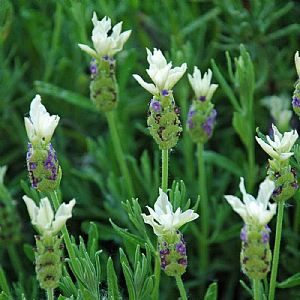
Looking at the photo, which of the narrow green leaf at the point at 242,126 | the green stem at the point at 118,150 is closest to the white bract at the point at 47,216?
the green stem at the point at 118,150

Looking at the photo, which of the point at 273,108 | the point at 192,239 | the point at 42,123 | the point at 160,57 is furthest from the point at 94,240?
the point at 273,108

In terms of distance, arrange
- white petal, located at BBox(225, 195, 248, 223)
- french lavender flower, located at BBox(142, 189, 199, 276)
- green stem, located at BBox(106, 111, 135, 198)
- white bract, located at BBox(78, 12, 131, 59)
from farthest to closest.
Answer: green stem, located at BBox(106, 111, 135, 198), white bract, located at BBox(78, 12, 131, 59), french lavender flower, located at BBox(142, 189, 199, 276), white petal, located at BBox(225, 195, 248, 223)

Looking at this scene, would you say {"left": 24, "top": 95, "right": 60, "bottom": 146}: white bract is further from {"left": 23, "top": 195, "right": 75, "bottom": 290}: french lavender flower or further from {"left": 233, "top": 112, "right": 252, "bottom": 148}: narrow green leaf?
{"left": 233, "top": 112, "right": 252, "bottom": 148}: narrow green leaf

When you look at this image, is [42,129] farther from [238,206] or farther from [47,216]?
[238,206]

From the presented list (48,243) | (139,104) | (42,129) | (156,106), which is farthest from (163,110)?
(139,104)

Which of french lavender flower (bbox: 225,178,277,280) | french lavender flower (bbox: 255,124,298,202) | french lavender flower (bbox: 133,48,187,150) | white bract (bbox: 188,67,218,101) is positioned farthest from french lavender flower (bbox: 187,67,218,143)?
french lavender flower (bbox: 225,178,277,280)

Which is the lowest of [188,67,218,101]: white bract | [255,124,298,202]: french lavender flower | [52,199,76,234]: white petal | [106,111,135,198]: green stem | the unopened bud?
the unopened bud
